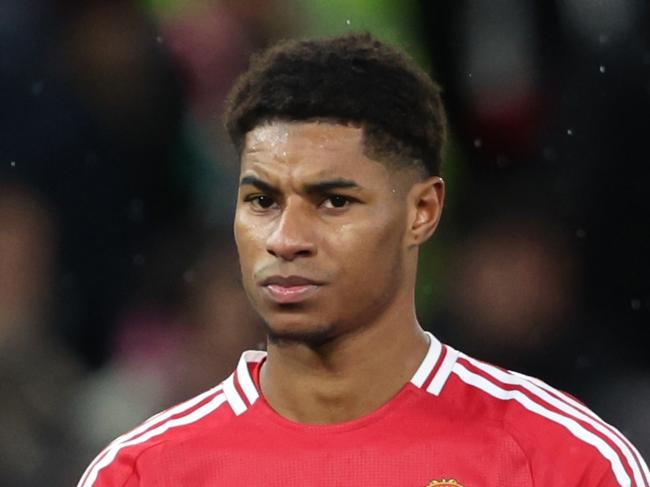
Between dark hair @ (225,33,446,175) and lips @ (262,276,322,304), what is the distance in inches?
13.1

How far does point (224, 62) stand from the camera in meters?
5.59

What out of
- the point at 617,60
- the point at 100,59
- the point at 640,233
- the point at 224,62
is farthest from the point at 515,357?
the point at 100,59

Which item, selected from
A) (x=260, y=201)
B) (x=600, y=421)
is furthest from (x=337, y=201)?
(x=600, y=421)

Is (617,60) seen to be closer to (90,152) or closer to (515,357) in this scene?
(515,357)

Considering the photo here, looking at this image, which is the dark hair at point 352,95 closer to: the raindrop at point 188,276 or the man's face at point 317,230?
the man's face at point 317,230

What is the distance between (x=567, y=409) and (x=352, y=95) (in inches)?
35.0

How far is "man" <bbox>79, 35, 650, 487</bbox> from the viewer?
10.2 feet

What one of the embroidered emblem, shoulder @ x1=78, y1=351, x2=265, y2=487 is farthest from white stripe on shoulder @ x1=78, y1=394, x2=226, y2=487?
the embroidered emblem

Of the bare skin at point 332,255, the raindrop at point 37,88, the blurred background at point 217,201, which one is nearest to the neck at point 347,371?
the bare skin at point 332,255

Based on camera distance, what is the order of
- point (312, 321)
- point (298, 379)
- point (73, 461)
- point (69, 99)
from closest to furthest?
point (312, 321), point (298, 379), point (73, 461), point (69, 99)

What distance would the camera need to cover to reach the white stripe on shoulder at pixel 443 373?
3.33 m

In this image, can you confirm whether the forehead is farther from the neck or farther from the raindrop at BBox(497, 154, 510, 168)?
the raindrop at BBox(497, 154, 510, 168)

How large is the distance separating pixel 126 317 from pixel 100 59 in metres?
1.05

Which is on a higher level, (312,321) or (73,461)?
(312,321)
